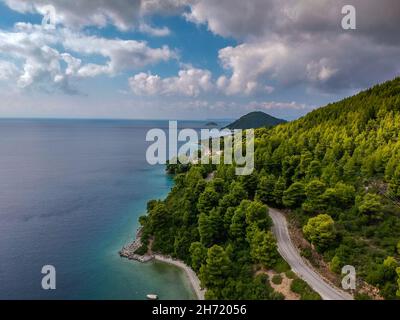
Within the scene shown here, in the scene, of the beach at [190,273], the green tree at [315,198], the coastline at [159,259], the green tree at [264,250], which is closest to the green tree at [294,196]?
the green tree at [315,198]

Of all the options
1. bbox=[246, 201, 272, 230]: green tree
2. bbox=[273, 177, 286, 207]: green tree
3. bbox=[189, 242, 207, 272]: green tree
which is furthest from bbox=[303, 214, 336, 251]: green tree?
bbox=[189, 242, 207, 272]: green tree

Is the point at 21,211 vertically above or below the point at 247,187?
below

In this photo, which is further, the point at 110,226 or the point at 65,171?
the point at 65,171

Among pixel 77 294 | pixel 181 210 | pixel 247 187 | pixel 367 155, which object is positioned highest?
pixel 367 155

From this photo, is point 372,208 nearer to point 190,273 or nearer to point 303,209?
point 303,209

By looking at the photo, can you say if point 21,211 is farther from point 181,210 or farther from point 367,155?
point 367,155

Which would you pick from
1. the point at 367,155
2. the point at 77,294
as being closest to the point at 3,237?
the point at 77,294

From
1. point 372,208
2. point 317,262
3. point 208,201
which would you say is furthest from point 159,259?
point 372,208

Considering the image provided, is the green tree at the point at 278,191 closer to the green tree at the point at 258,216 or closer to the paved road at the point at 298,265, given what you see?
the paved road at the point at 298,265
